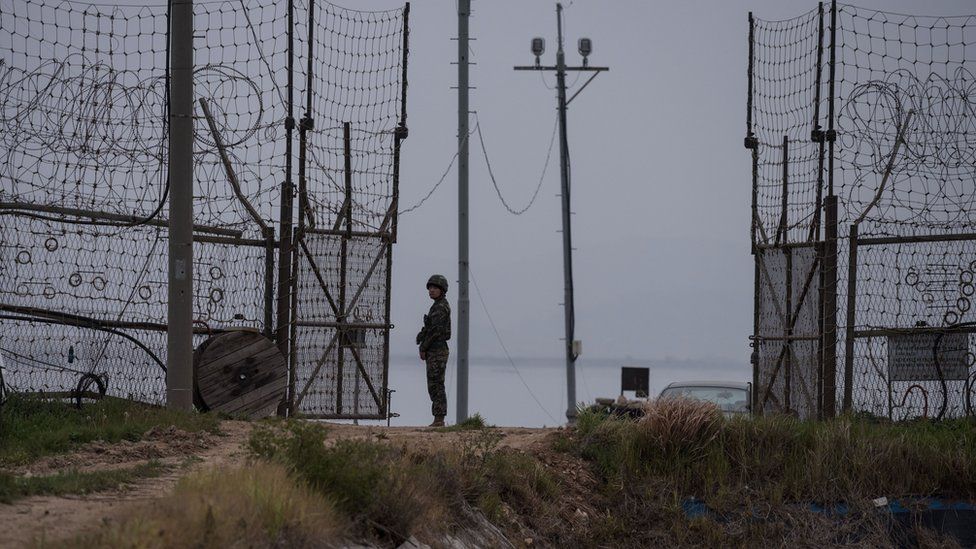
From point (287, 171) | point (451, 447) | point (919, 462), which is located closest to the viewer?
point (451, 447)

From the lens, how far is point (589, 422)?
14789 mm

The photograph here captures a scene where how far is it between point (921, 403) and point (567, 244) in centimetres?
1817

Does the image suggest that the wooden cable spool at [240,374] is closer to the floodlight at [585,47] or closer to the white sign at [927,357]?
the white sign at [927,357]

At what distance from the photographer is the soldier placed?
1811cm

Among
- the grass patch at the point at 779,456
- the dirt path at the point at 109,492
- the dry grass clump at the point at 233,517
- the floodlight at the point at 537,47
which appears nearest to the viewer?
the dry grass clump at the point at 233,517

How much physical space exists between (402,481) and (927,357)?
7969 mm

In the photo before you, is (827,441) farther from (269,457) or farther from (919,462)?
(269,457)

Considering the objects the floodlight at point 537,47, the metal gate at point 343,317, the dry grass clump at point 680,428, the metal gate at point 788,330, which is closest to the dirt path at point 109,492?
the metal gate at point 343,317

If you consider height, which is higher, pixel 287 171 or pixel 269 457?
pixel 287 171

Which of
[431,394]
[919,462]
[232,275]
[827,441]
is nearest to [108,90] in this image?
[232,275]

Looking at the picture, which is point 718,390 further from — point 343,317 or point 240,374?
point 240,374

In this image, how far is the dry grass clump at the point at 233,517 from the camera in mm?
6949

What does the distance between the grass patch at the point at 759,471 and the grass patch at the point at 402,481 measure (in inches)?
52.0

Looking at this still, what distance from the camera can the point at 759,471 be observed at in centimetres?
1403
